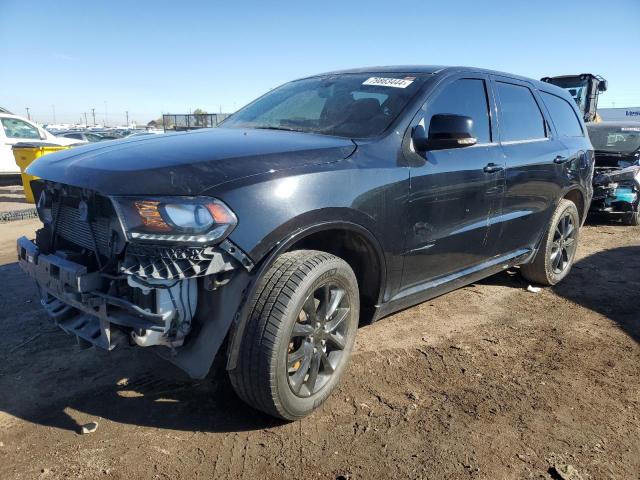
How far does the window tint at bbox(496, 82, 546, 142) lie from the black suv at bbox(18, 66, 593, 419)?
1.8 inches

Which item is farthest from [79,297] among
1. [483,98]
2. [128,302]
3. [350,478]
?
[483,98]

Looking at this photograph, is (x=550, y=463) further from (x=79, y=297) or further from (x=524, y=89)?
(x=524, y=89)

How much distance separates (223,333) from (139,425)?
2.65ft

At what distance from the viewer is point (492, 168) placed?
11.7 ft

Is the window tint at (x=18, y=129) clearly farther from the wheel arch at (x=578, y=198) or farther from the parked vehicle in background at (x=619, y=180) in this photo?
the parked vehicle in background at (x=619, y=180)

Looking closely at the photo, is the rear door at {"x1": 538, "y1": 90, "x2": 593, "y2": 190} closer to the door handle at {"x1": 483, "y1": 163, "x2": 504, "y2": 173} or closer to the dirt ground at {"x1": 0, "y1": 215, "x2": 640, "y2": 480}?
the door handle at {"x1": 483, "y1": 163, "x2": 504, "y2": 173}

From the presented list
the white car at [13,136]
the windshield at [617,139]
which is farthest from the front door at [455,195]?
the white car at [13,136]

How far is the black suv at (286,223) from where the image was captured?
6.94ft

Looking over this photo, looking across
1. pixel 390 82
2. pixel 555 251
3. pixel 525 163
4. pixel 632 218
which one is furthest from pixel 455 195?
pixel 632 218

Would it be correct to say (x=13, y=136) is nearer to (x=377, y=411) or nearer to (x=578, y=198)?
(x=578, y=198)

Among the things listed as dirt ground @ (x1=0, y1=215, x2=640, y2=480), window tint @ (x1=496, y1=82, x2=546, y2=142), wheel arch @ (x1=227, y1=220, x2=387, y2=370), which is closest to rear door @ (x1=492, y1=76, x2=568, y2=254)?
window tint @ (x1=496, y1=82, x2=546, y2=142)

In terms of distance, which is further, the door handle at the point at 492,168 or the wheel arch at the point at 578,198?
the wheel arch at the point at 578,198

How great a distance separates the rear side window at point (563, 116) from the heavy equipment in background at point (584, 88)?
11212 millimetres

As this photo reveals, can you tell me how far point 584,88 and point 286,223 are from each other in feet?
51.7
